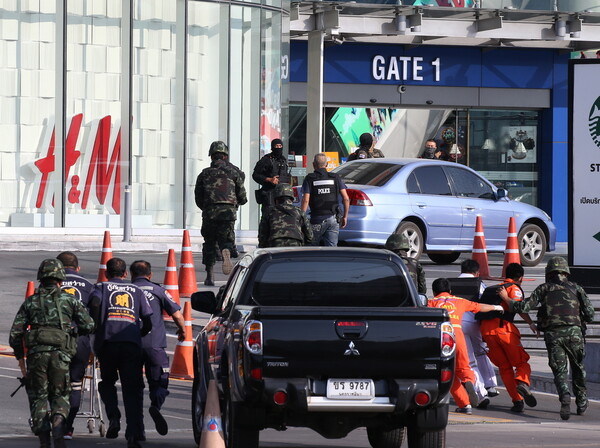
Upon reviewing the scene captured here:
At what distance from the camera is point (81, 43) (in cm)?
2750

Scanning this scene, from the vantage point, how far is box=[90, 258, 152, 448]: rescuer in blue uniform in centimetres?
1072

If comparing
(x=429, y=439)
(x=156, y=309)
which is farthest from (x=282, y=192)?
(x=429, y=439)

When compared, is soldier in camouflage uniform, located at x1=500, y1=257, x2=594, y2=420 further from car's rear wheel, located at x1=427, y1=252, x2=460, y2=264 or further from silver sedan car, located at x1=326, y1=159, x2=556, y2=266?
car's rear wheel, located at x1=427, y1=252, x2=460, y2=264

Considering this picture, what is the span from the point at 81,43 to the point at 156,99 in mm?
1826

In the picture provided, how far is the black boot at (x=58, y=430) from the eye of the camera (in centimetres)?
1000

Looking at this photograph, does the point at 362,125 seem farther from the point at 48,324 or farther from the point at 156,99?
the point at 48,324

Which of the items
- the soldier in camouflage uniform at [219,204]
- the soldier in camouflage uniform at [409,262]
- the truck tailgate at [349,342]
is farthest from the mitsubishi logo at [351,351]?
the soldier in camouflage uniform at [219,204]

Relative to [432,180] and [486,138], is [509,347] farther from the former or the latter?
[486,138]

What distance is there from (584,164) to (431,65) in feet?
62.5

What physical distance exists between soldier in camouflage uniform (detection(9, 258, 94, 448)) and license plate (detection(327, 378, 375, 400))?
207 centimetres

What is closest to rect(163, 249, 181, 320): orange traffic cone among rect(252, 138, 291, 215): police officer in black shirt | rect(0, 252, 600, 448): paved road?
rect(0, 252, 600, 448): paved road

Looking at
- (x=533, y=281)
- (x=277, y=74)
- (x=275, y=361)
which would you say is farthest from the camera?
(x=277, y=74)

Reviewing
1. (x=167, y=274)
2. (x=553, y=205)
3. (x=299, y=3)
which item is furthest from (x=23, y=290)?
(x=553, y=205)

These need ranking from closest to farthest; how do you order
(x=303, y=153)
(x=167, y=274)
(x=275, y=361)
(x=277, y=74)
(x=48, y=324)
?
(x=275, y=361) → (x=48, y=324) → (x=167, y=274) → (x=277, y=74) → (x=303, y=153)
